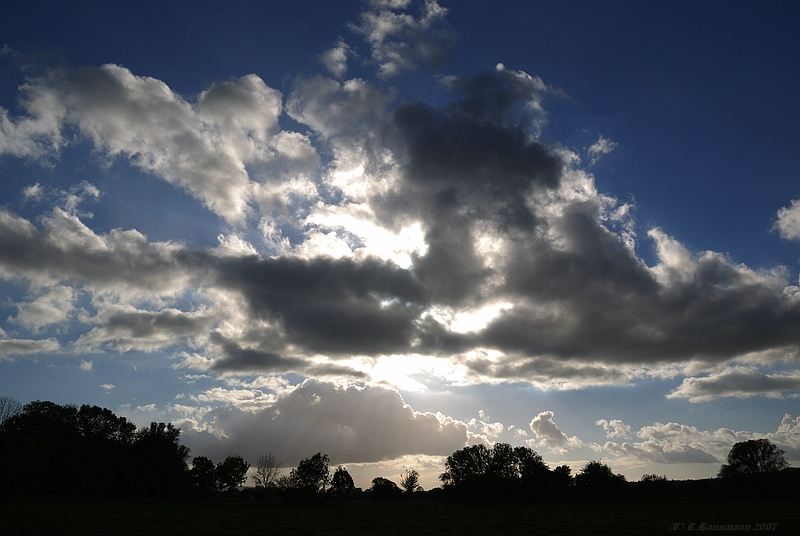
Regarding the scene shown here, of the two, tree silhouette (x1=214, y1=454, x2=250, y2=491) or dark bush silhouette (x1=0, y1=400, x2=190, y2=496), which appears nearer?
dark bush silhouette (x1=0, y1=400, x2=190, y2=496)

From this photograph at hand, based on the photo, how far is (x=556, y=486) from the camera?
5674 inches

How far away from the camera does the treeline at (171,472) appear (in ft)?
403

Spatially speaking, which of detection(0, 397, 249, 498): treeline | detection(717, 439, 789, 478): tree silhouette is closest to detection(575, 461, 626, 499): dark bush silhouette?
detection(717, 439, 789, 478): tree silhouette

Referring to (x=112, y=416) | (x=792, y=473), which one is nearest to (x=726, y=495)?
(x=792, y=473)

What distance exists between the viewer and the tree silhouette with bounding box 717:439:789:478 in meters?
147

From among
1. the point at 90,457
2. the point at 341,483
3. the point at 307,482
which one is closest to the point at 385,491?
the point at 341,483

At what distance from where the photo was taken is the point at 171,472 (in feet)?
473

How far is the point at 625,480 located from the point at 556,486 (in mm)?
40052

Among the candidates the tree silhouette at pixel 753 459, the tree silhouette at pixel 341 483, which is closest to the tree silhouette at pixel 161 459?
the tree silhouette at pixel 341 483

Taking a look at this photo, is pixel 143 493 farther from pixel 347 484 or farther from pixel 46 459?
pixel 347 484

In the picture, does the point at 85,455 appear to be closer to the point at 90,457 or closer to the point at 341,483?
the point at 90,457

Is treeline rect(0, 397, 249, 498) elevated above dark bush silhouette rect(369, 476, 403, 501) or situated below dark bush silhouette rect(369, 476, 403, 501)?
above

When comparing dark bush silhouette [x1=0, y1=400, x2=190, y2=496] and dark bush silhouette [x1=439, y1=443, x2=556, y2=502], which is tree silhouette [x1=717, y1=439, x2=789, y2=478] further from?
dark bush silhouette [x1=0, y1=400, x2=190, y2=496]

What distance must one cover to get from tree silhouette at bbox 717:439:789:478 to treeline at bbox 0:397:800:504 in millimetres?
250
